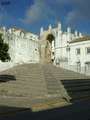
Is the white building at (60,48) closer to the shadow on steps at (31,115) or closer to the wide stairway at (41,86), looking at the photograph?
the wide stairway at (41,86)

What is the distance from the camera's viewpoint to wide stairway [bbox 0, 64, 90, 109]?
19594 millimetres

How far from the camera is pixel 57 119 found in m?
11.8

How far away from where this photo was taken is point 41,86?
71.6 ft

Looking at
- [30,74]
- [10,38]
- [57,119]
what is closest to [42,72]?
[30,74]

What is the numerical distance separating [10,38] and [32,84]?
141ft

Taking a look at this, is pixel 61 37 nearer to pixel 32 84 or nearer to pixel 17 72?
pixel 17 72

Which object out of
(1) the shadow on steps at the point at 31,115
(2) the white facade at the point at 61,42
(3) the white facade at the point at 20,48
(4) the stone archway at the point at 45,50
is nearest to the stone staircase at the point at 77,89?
(1) the shadow on steps at the point at 31,115

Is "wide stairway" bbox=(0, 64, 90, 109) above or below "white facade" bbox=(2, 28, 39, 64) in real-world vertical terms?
below

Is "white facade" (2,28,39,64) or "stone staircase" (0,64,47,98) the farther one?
"white facade" (2,28,39,64)

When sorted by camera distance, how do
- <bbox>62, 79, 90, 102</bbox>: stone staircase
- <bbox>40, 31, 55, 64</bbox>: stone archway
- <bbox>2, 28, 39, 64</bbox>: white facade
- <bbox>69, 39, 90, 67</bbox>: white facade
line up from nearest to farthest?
1. <bbox>62, 79, 90, 102</bbox>: stone staircase
2. <bbox>40, 31, 55, 64</bbox>: stone archway
3. <bbox>69, 39, 90, 67</bbox>: white facade
4. <bbox>2, 28, 39, 64</bbox>: white facade

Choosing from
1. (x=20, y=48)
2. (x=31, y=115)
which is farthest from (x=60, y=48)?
(x=31, y=115)

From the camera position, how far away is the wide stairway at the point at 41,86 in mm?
19594

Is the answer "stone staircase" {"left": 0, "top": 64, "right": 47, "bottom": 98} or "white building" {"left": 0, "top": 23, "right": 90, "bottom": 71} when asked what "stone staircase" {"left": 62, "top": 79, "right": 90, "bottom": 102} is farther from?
"white building" {"left": 0, "top": 23, "right": 90, "bottom": 71}

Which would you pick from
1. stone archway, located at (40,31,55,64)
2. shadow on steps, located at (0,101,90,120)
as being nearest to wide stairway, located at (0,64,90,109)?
shadow on steps, located at (0,101,90,120)
